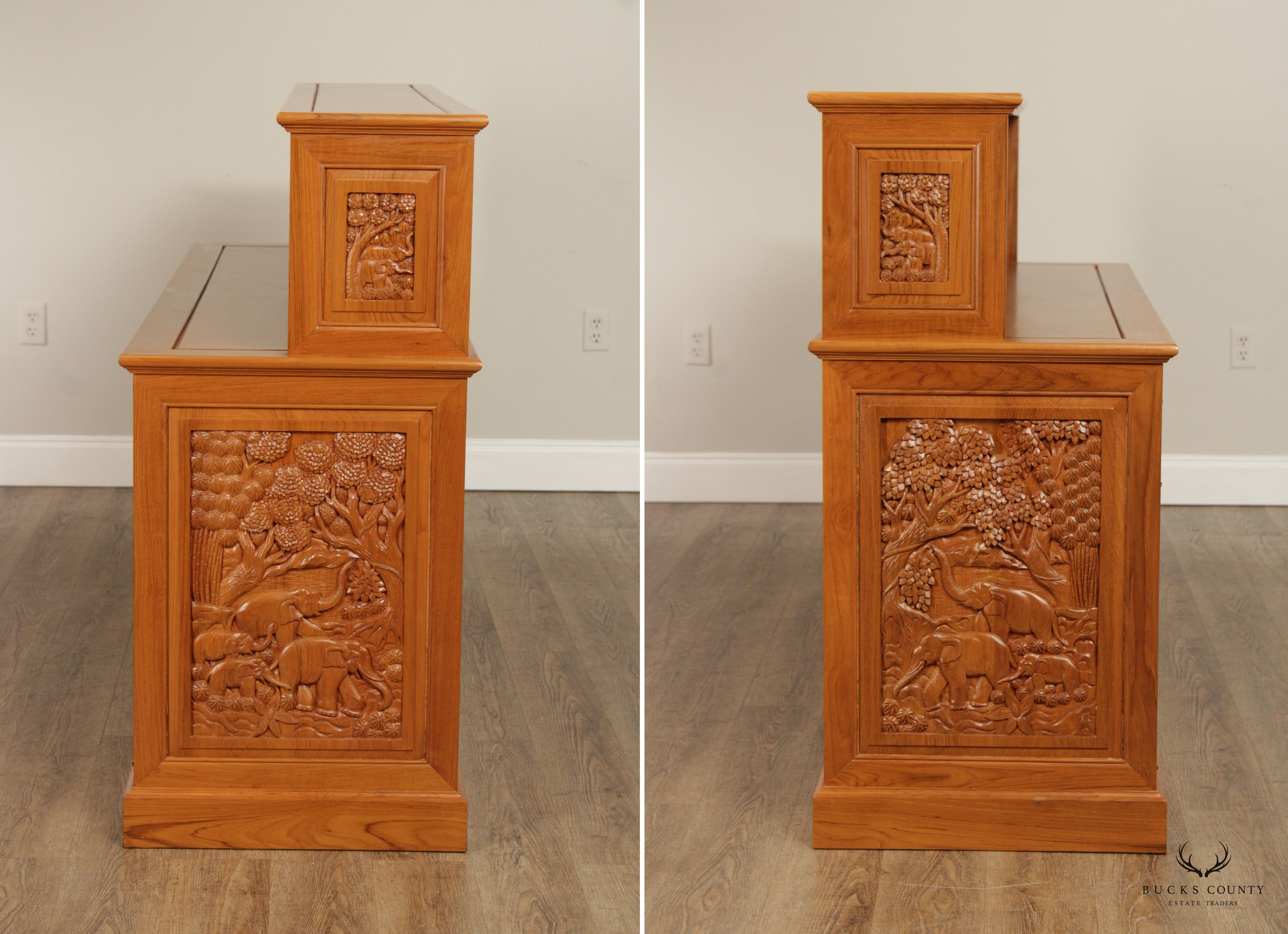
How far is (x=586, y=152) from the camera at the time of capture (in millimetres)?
3893

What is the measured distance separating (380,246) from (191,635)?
693mm

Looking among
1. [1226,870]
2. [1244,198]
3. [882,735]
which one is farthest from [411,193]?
[1244,198]

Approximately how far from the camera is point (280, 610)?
1.92 metres

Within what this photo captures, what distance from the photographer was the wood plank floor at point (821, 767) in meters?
1.82

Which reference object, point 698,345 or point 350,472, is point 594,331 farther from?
point 350,472

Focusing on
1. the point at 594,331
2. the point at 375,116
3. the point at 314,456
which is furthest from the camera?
the point at 594,331

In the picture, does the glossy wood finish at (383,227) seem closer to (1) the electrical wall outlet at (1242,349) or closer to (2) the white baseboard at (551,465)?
(2) the white baseboard at (551,465)

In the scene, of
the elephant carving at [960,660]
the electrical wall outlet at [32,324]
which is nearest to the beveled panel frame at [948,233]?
the elephant carving at [960,660]

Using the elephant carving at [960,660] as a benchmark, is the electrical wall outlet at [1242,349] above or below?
above

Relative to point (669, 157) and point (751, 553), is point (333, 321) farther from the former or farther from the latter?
point (669, 157)

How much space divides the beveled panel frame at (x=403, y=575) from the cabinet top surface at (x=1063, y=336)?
2.19 feet

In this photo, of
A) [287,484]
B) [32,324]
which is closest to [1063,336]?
[287,484]

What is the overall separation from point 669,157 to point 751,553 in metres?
1.35

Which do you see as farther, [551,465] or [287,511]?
[551,465]
